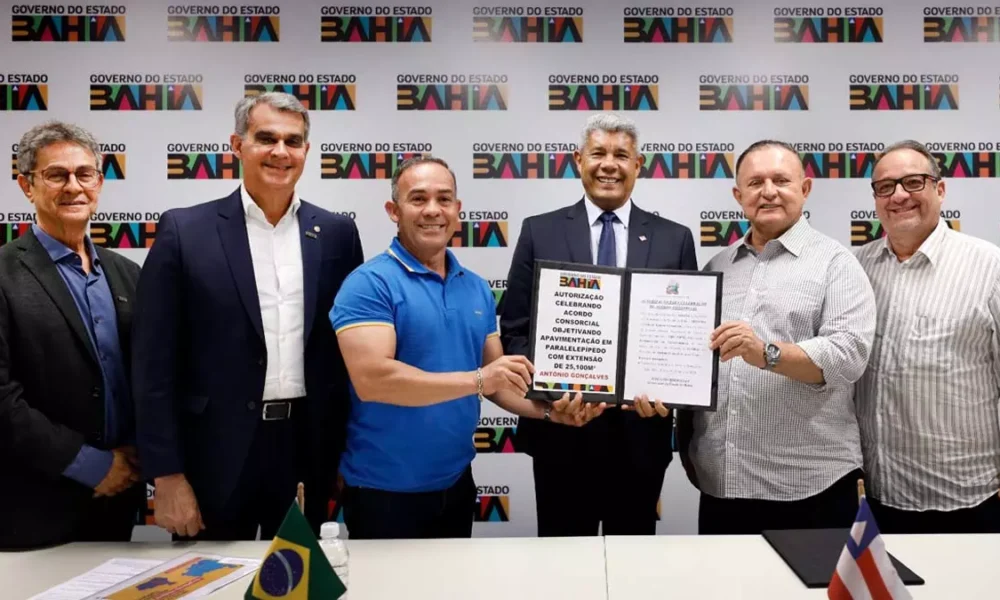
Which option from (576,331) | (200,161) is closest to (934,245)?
(576,331)

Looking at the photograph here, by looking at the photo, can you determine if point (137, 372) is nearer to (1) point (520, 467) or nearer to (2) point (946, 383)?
(1) point (520, 467)

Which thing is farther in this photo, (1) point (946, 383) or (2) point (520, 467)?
(2) point (520, 467)

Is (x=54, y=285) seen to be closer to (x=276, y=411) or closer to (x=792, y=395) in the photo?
(x=276, y=411)

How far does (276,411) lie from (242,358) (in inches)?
8.6

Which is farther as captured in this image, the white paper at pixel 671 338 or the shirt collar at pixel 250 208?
the shirt collar at pixel 250 208

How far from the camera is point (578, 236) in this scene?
2.93m

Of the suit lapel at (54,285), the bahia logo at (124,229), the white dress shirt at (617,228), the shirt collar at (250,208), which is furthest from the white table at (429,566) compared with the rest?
the bahia logo at (124,229)

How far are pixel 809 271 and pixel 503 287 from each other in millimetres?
1874

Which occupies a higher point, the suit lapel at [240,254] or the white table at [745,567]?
the suit lapel at [240,254]

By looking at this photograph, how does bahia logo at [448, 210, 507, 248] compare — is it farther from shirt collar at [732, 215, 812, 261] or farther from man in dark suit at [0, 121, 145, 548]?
man in dark suit at [0, 121, 145, 548]

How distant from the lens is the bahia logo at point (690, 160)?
4.02 m

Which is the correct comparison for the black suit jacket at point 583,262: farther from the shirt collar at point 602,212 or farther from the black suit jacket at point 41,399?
the black suit jacket at point 41,399

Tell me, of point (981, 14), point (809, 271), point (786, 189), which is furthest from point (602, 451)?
point (981, 14)

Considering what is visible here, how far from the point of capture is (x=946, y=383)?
2650 millimetres
